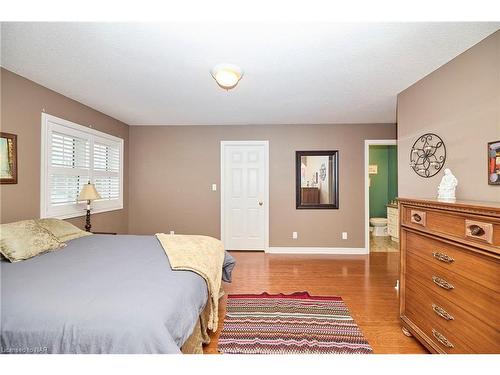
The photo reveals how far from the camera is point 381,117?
13.2 ft

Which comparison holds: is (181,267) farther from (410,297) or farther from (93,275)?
(410,297)

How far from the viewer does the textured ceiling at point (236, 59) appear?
Result: 1723 mm

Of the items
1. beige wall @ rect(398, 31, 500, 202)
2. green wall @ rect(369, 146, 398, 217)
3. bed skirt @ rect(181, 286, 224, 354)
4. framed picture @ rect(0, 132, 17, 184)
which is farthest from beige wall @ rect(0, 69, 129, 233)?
green wall @ rect(369, 146, 398, 217)

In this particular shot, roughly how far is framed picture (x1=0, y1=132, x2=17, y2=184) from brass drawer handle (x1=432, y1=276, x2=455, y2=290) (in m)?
3.87

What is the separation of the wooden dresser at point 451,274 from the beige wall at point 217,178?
255 centimetres

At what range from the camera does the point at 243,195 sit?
4.61 m

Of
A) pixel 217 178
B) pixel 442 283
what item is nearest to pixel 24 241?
pixel 217 178

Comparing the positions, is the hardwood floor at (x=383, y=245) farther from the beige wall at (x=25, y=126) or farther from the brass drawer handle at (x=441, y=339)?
the beige wall at (x=25, y=126)

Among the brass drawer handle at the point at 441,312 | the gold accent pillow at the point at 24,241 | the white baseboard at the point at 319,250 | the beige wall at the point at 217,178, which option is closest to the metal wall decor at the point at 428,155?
the brass drawer handle at the point at 441,312

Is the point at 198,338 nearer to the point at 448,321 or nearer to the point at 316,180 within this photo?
the point at 448,321

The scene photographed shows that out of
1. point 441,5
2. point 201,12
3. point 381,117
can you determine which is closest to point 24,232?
point 201,12

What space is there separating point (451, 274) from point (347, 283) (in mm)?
1714

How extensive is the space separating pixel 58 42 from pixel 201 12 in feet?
6.13

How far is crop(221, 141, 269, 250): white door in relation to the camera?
4.57 m
